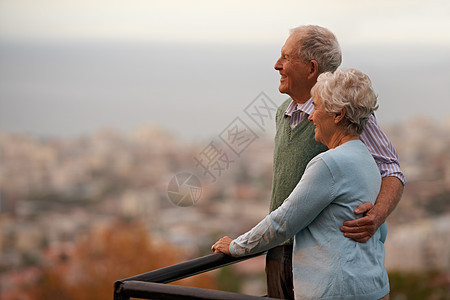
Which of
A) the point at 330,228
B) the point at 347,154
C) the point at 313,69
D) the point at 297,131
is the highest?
the point at 313,69

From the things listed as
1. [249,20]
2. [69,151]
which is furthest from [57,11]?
[249,20]

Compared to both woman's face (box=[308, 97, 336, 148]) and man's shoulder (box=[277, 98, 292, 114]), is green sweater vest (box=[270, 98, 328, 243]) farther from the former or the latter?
woman's face (box=[308, 97, 336, 148])

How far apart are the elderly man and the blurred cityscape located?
18.8ft

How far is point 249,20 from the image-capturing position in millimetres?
8062

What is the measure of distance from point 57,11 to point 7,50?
1062mm

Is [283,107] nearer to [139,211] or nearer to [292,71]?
[292,71]

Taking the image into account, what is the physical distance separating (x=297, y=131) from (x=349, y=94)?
31 cm

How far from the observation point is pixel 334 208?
3.57 feet

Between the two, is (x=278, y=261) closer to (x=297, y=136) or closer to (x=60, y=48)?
(x=297, y=136)

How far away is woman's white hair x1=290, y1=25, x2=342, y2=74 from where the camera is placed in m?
1.38

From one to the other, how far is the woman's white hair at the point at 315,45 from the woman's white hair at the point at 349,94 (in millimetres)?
264

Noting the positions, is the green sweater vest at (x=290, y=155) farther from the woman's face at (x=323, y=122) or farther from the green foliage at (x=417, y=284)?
the green foliage at (x=417, y=284)

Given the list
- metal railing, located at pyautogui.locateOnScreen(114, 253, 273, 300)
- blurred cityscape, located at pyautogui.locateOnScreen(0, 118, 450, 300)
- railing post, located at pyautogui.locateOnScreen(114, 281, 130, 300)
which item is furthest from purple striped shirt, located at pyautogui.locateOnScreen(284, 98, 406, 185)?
blurred cityscape, located at pyautogui.locateOnScreen(0, 118, 450, 300)

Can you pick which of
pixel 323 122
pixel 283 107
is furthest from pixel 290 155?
pixel 323 122
